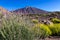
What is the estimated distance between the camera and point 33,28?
10.0m

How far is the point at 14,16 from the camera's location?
10.0 m

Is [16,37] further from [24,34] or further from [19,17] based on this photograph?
[19,17]

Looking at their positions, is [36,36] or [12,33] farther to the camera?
[36,36]

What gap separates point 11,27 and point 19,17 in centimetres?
73

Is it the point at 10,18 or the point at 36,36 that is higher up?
the point at 10,18

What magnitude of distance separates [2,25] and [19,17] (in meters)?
0.91

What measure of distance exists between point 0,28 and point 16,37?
82 centimetres

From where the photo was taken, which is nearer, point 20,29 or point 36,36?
point 20,29

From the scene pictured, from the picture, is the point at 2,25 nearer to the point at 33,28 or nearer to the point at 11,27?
the point at 11,27

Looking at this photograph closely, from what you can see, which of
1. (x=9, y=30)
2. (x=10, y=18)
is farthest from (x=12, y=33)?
(x=10, y=18)

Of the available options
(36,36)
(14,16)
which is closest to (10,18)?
(14,16)

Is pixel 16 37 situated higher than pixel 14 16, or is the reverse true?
pixel 14 16

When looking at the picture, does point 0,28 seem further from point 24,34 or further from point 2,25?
point 24,34

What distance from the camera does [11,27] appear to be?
9602 mm
